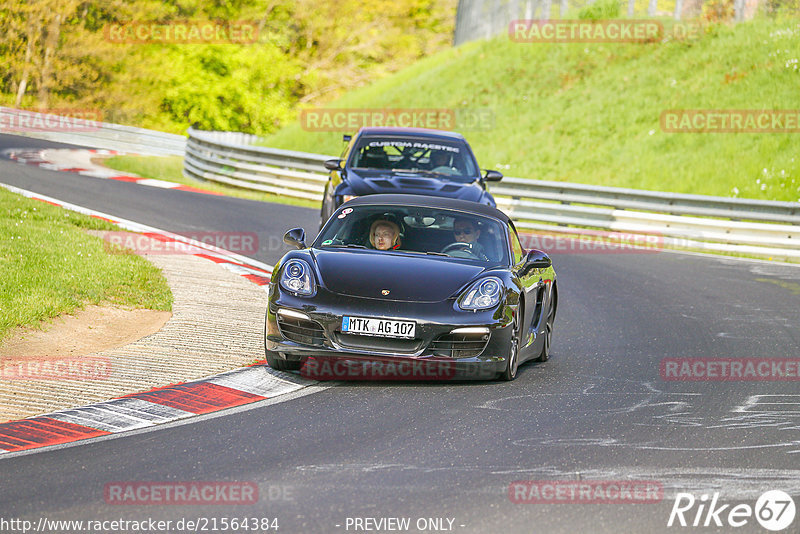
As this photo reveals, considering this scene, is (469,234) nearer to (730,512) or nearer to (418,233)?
(418,233)

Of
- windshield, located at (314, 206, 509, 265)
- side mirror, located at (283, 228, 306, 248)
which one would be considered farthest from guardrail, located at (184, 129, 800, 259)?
side mirror, located at (283, 228, 306, 248)

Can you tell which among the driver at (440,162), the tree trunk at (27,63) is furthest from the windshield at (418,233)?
the tree trunk at (27,63)

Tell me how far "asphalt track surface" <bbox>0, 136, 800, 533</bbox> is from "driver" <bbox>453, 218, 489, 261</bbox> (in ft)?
3.48

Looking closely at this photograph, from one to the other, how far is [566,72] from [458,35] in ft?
39.6

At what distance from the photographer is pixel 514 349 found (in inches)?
351

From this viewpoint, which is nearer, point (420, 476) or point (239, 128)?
point (420, 476)

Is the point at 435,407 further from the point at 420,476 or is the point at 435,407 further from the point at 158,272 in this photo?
the point at 158,272

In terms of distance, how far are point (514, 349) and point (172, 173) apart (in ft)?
78.5

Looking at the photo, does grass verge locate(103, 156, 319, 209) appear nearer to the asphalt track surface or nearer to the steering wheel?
the asphalt track surface

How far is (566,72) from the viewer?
37.7 meters

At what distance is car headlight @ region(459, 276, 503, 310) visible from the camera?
857 centimetres

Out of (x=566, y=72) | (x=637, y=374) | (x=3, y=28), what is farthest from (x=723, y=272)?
(x=3, y=28)

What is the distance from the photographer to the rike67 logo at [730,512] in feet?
17.7

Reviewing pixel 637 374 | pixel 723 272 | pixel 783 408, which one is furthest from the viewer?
pixel 723 272
